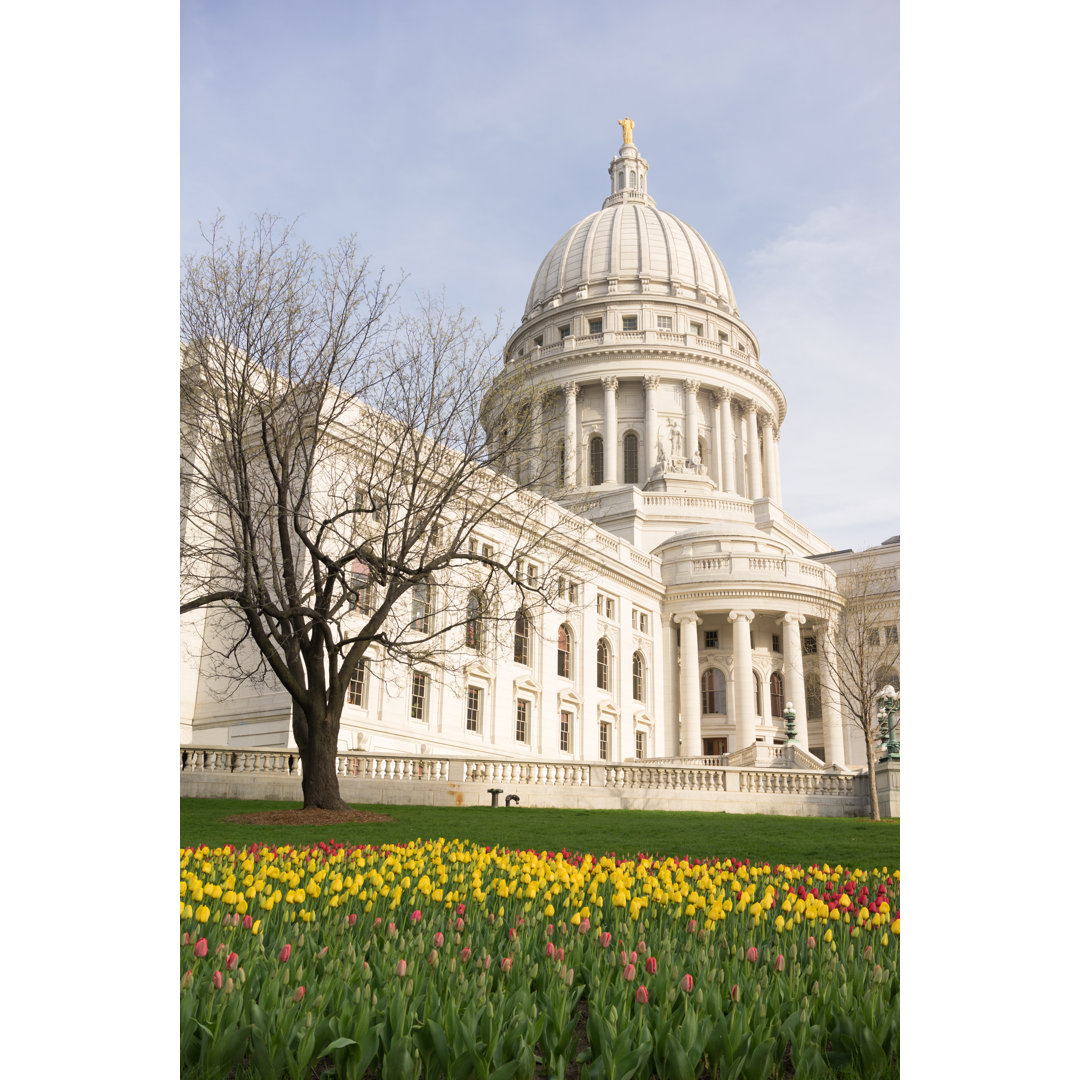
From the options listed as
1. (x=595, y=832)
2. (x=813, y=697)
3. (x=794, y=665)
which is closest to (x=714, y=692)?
(x=794, y=665)

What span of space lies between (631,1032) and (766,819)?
22550 millimetres

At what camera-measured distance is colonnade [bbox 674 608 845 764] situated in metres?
57.1

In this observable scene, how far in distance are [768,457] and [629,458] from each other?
42.3 feet

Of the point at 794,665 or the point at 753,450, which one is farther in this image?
the point at 753,450

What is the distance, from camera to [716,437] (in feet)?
257

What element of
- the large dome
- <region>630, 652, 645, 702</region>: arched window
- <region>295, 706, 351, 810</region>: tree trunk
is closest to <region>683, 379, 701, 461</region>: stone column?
the large dome

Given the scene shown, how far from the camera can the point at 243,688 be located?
1495 inches

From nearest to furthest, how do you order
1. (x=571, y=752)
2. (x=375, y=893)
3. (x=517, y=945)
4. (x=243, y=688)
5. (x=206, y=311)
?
1. (x=517, y=945)
2. (x=375, y=893)
3. (x=206, y=311)
4. (x=243, y=688)
5. (x=571, y=752)

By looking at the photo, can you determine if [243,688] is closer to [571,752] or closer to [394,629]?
[394,629]

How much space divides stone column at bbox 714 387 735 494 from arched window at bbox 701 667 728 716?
19053 mm

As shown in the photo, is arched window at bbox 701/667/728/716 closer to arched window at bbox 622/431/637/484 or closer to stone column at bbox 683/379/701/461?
stone column at bbox 683/379/701/461

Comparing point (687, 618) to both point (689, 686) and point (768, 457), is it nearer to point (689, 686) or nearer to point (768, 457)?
point (689, 686)

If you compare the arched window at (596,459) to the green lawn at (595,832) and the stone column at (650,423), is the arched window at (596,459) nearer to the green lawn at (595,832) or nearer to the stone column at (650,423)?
the stone column at (650,423)

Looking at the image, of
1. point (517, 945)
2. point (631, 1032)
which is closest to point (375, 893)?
point (517, 945)
